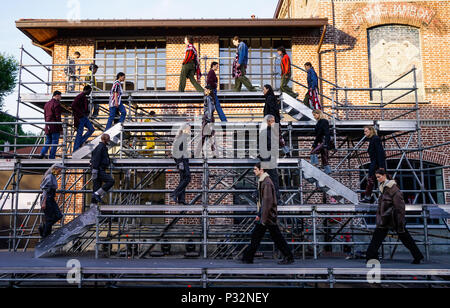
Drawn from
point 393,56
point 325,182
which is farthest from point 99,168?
point 393,56

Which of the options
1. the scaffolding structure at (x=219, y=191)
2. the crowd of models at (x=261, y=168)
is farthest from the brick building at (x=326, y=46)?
the crowd of models at (x=261, y=168)

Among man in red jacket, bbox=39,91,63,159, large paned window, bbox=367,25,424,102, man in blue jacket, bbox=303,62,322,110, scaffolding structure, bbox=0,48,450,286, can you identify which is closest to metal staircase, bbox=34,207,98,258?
scaffolding structure, bbox=0,48,450,286

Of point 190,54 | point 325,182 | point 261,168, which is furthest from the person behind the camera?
point 190,54

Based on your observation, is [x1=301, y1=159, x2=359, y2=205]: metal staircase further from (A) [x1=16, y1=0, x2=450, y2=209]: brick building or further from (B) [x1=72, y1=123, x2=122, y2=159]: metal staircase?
(A) [x1=16, y1=0, x2=450, y2=209]: brick building

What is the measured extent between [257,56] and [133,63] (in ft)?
16.8

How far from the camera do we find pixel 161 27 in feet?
49.5

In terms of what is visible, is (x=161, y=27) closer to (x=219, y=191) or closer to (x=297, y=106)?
(x=297, y=106)

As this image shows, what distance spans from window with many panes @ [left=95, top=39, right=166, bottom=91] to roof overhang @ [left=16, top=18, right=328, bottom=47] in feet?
1.32

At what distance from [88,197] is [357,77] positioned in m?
11.3

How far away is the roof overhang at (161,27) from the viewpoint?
48.0 feet

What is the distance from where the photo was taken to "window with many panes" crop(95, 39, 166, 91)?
15039mm

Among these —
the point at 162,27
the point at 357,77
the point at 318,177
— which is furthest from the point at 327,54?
the point at 318,177

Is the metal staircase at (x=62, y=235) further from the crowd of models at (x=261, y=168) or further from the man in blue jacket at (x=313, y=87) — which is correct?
the man in blue jacket at (x=313, y=87)

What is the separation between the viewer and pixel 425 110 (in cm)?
1423
